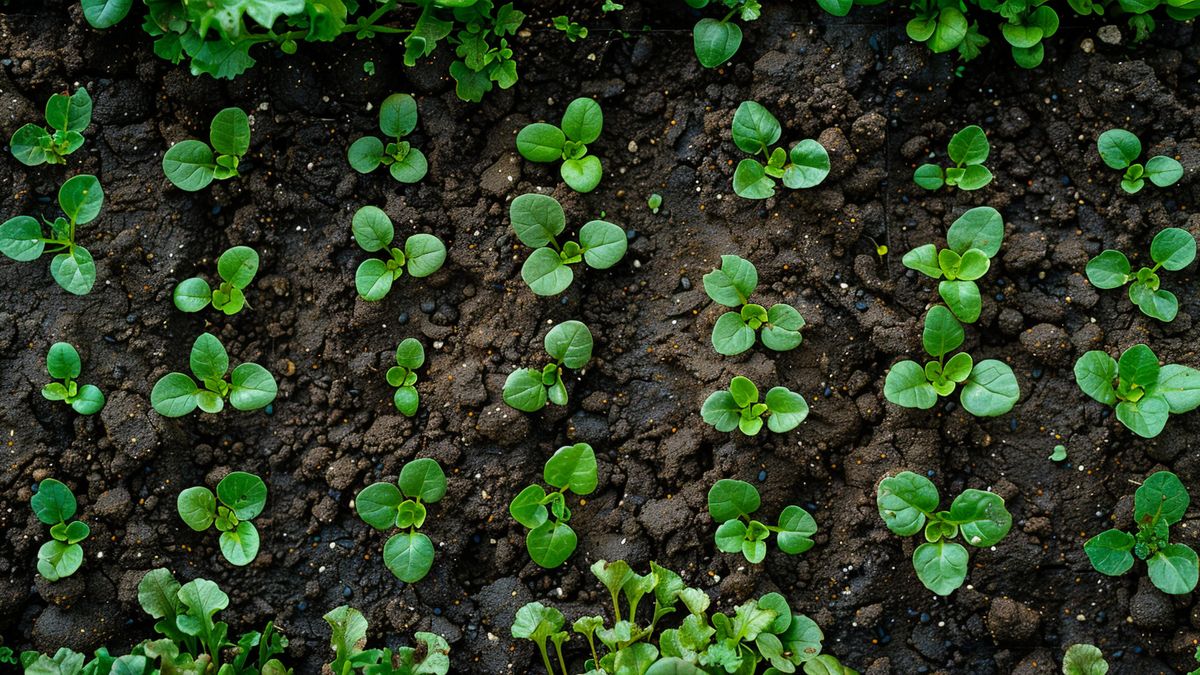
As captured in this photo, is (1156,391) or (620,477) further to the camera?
(620,477)

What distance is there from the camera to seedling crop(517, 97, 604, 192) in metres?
2.53

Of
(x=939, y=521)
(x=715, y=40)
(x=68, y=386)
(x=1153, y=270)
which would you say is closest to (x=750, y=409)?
(x=939, y=521)

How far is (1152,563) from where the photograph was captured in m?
2.42

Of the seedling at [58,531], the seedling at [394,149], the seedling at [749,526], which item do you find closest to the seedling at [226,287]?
the seedling at [394,149]

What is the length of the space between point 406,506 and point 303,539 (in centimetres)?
31

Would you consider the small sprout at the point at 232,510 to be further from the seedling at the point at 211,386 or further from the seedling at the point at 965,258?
the seedling at the point at 965,258

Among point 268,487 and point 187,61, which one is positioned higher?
point 187,61

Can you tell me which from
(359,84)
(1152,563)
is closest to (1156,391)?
(1152,563)

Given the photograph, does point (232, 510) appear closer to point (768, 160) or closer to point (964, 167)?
point (768, 160)

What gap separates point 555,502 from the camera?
2.52m

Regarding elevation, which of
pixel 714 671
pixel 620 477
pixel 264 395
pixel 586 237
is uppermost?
pixel 586 237

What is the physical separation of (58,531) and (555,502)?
48.0 inches

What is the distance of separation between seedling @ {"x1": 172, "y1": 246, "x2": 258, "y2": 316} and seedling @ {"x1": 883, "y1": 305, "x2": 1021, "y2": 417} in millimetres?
1608

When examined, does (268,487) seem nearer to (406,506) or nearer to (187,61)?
(406,506)
